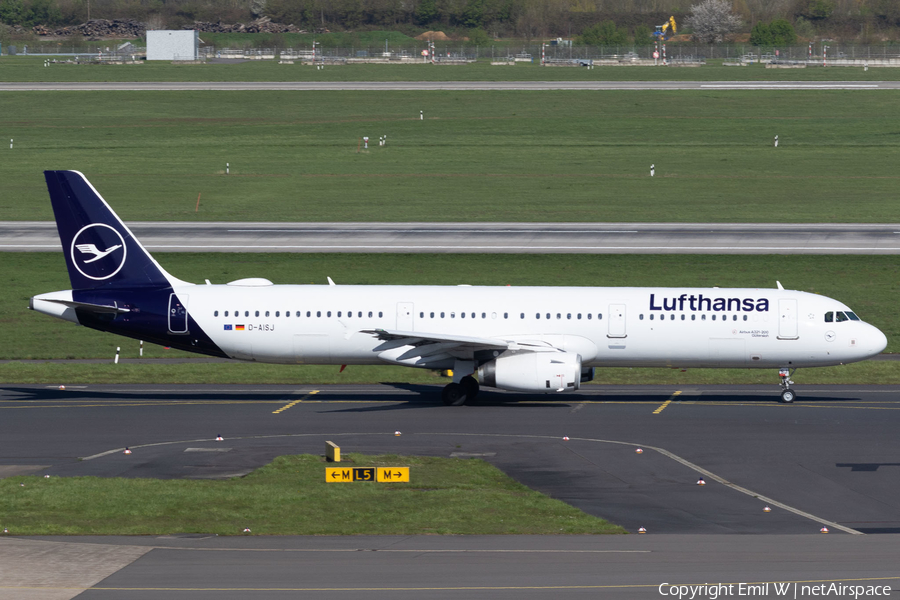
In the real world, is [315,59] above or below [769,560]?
above

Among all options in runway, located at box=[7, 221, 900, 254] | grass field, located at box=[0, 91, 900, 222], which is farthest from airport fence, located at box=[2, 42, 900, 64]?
runway, located at box=[7, 221, 900, 254]

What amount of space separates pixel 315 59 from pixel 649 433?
16251 centimetres

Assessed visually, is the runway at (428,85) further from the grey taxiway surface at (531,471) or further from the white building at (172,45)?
the grey taxiway surface at (531,471)

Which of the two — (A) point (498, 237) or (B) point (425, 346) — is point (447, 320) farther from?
(A) point (498, 237)

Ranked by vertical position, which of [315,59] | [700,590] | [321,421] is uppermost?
[315,59]

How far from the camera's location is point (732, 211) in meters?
78.9

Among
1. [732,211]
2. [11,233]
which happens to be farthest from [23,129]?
[732,211]

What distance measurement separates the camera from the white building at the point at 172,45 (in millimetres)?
184250

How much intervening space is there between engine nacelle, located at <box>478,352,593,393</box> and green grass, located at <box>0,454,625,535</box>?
28.4ft

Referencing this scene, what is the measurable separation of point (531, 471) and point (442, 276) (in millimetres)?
29604

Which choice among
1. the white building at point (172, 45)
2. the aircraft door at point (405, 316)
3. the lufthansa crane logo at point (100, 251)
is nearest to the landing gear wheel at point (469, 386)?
the aircraft door at point (405, 316)

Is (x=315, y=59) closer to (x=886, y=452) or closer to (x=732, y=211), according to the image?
(x=732, y=211)

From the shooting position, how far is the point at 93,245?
40.1 meters

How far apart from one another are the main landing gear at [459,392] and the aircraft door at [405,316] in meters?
→ 2.56
